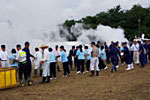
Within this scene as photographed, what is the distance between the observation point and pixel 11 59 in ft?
42.8

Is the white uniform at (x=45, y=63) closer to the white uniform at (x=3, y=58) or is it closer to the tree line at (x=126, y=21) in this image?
the white uniform at (x=3, y=58)

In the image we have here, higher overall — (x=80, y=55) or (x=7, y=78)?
(x=80, y=55)

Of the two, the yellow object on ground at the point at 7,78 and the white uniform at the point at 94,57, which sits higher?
the white uniform at the point at 94,57

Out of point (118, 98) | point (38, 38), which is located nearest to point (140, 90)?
point (118, 98)

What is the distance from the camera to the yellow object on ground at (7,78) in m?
10.7

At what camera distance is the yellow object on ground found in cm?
1072

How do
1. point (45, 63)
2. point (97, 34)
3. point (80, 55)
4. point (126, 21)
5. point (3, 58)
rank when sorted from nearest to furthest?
point (45, 63) → point (3, 58) → point (80, 55) → point (97, 34) → point (126, 21)

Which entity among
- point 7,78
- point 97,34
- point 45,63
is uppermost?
point 97,34

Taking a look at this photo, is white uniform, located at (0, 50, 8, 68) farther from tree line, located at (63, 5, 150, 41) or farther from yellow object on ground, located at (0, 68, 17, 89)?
tree line, located at (63, 5, 150, 41)

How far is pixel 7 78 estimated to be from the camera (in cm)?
1095

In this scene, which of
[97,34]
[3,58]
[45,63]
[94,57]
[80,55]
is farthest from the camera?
[97,34]

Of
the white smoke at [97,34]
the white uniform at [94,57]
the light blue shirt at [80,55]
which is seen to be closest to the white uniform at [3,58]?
the white uniform at [94,57]

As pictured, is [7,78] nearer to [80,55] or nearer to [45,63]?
[45,63]

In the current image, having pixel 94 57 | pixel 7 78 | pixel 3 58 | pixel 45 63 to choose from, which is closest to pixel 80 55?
pixel 94 57
